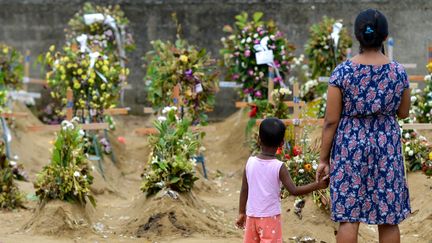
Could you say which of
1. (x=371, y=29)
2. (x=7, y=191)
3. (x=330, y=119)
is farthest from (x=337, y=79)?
(x=7, y=191)

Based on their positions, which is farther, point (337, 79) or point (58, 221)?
point (58, 221)

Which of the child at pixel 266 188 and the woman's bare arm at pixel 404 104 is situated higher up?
the woman's bare arm at pixel 404 104

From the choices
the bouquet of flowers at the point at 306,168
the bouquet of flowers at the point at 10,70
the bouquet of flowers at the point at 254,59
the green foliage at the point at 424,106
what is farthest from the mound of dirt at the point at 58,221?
the bouquet of flowers at the point at 10,70

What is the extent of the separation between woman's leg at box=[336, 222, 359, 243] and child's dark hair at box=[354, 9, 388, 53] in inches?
38.7

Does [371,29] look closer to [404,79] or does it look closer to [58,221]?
[404,79]

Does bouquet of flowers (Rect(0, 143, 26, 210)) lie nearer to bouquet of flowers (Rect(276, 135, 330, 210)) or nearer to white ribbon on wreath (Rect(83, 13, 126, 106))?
bouquet of flowers (Rect(276, 135, 330, 210))

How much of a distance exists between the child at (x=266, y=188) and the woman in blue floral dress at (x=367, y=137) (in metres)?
0.35

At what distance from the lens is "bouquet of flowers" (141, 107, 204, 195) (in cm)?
851

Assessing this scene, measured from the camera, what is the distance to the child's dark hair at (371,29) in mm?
5418

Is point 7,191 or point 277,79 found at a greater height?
point 277,79

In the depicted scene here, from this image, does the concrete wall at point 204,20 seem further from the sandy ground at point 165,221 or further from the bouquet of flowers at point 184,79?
the sandy ground at point 165,221

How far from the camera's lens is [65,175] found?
8414 mm

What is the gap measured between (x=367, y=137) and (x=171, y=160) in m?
3.37

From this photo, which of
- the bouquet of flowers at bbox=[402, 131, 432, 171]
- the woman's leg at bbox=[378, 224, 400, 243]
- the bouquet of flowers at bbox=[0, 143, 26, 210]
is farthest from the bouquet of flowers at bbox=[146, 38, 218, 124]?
the woman's leg at bbox=[378, 224, 400, 243]
